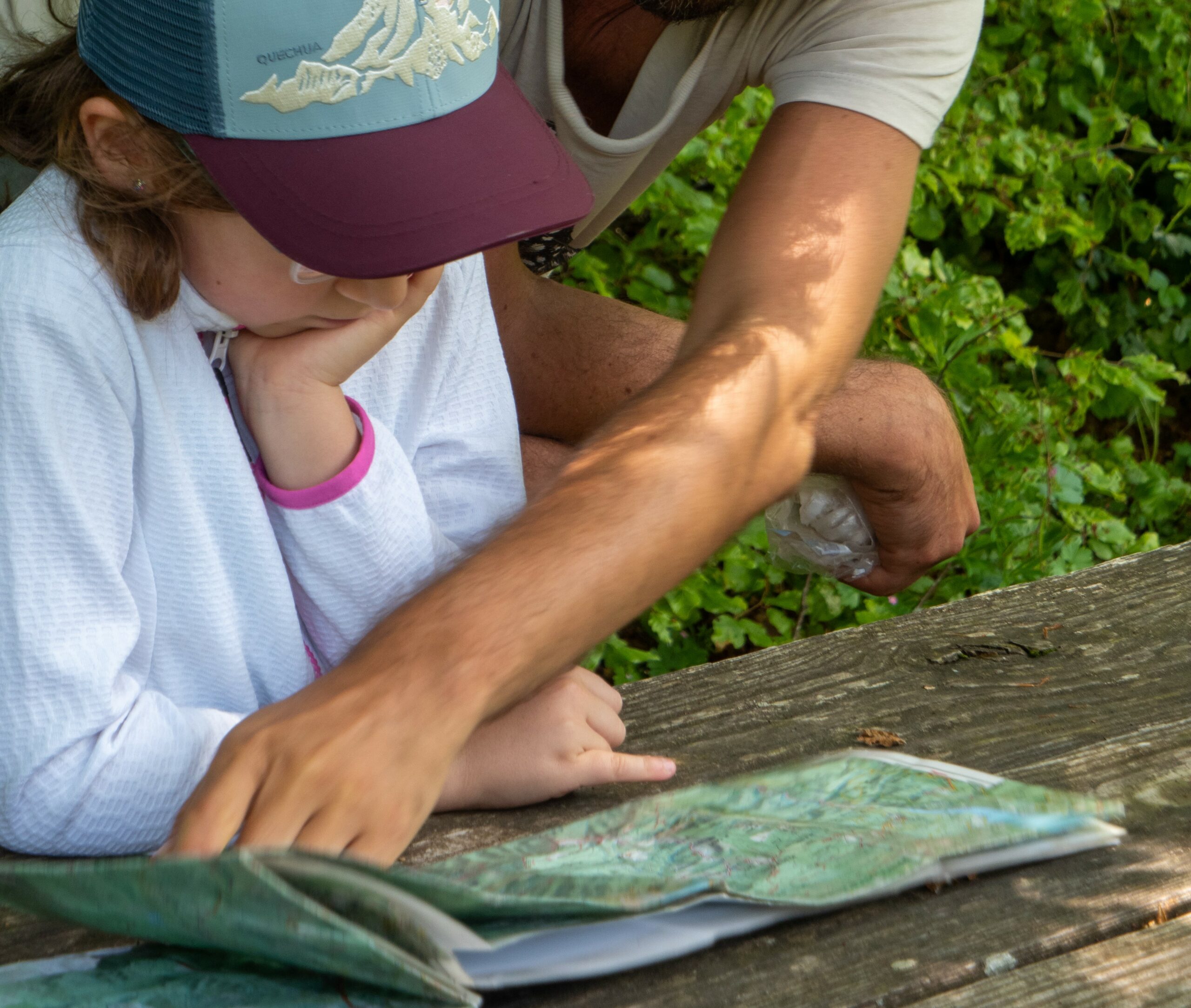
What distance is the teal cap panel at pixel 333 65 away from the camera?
1.16 meters

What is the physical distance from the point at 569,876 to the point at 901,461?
1.43 meters

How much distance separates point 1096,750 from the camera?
1208mm

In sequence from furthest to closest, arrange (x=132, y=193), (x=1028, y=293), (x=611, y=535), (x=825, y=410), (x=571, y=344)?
(x=1028, y=293)
(x=571, y=344)
(x=825, y=410)
(x=132, y=193)
(x=611, y=535)

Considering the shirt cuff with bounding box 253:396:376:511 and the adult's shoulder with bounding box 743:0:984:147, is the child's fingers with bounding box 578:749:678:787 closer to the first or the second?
the shirt cuff with bounding box 253:396:376:511

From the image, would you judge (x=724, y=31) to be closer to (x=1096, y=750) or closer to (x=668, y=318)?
(x=668, y=318)

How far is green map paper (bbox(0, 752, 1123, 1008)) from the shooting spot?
0.73m

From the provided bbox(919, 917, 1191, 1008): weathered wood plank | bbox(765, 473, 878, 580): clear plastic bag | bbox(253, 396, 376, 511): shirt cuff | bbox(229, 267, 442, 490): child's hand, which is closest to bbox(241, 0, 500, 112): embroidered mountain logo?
bbox(229, 267, 442, 490): child's hand

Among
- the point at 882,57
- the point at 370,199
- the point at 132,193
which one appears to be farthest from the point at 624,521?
the point at 882,57

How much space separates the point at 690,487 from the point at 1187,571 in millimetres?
828

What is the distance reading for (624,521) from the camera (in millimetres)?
1198

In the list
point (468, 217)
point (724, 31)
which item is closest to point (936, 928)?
point (468, 217)

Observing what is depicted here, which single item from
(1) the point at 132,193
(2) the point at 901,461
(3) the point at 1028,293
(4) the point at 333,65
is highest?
(4) the point at 333,65

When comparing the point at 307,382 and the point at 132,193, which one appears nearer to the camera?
the point at 132,193

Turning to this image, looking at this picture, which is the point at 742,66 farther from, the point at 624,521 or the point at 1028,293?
the point at 1028,293
